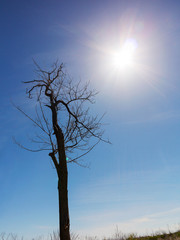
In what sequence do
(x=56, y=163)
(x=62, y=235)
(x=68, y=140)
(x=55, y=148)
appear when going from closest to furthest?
1. (x=62, y=235)
2. (x=56, y=163)
3. (x=55, y=148)
4. (x=68, y=140)

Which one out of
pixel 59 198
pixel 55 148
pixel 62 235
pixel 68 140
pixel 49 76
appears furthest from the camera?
pixel 49 76

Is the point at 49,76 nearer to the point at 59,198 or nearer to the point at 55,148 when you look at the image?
the point at 55,148

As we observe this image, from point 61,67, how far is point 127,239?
22.5 ft

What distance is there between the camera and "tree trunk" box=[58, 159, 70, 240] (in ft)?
16.1

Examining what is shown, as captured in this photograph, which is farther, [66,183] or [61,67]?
[61,67]

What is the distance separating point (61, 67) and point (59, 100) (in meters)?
1.38

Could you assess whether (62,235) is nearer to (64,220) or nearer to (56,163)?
(64,220)

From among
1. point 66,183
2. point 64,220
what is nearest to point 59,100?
point 66,183

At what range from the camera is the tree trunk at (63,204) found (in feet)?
16.1

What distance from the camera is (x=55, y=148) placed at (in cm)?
653

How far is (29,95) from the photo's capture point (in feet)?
24.4

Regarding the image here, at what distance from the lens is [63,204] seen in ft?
16.8

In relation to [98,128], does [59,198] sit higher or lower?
lower

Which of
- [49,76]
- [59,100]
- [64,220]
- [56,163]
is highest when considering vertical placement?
[49,76]
